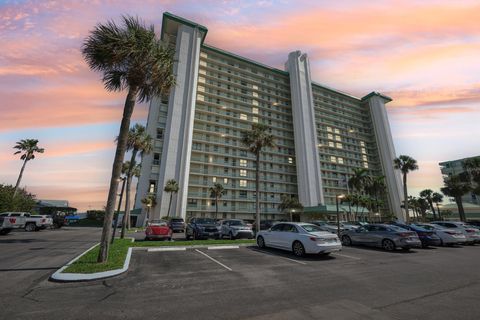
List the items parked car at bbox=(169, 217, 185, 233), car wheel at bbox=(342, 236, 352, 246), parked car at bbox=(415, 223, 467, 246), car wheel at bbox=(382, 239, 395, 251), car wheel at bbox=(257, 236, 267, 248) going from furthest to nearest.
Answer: parked car at bbox=(169, 217, 185, 233) < parked car at bbox=(415, 223, 467, 246) < car wheel at bbox=(342, 236, 352, 246) < car wheel at bbox=(257, 236, 267, 248) < car wheel at bbox=(382, 239, 395, 251)

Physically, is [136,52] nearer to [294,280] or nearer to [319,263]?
[294,280]

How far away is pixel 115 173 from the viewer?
9.60 metres

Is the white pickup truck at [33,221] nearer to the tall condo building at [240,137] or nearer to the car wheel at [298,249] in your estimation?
the tall condo building at [240,137]

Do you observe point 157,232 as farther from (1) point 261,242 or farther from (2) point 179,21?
(2) point 179,21

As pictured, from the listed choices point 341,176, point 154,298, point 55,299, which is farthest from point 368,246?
point 341,176

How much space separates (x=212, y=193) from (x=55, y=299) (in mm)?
46318

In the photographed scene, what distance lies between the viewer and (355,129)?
→ 8225 cm

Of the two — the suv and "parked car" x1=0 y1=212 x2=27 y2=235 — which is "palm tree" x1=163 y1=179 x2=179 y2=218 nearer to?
the suv

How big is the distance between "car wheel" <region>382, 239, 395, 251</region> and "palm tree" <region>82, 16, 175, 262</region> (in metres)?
15.7

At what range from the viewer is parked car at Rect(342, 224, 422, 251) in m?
13.7

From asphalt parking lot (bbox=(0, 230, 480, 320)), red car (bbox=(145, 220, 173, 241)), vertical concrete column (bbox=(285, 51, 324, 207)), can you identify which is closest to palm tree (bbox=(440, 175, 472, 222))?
vertical concrete column (bbox=(285, 51, 324, 207))

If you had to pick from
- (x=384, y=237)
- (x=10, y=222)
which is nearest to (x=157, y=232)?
(x=384, y=237)

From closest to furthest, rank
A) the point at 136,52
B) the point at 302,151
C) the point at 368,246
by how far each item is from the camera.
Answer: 1. the point at 136,52
2. the point at 368,246
3. the point at 302,151

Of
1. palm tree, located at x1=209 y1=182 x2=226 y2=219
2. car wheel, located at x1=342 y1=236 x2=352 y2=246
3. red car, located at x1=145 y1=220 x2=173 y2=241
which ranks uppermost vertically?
palm tree, located at x1=209 y1=182 x2=226 y2=219
